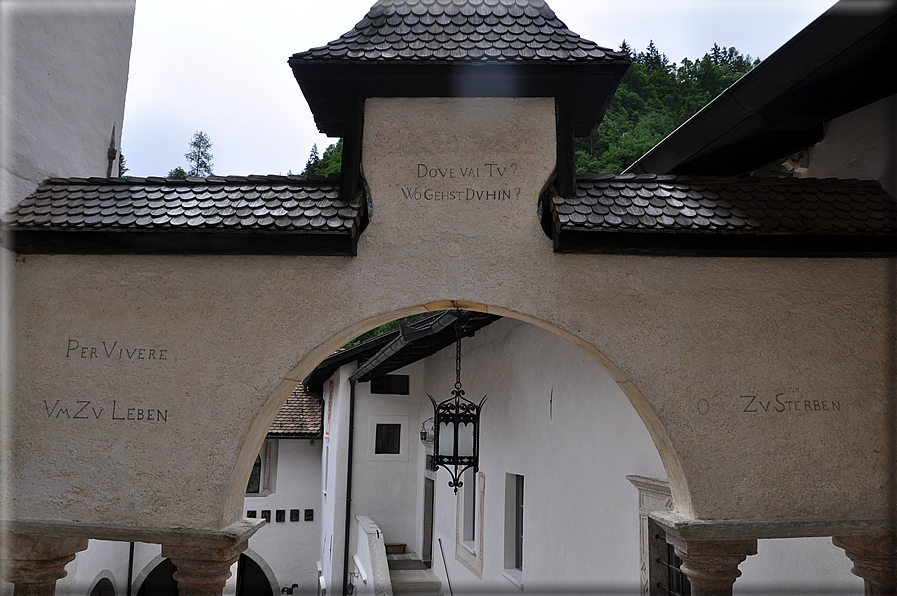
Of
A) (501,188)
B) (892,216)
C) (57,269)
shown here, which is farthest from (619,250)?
(57,269)

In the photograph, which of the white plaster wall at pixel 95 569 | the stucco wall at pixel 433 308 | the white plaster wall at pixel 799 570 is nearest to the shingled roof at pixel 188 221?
the stucco wall at pixel 433 308

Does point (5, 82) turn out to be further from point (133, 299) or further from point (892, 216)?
point (892, 216)

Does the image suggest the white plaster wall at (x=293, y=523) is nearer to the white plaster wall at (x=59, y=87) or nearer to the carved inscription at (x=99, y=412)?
the white plaster wall at (x=59, y=87)

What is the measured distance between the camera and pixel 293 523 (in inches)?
636

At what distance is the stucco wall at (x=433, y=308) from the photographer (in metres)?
3.62

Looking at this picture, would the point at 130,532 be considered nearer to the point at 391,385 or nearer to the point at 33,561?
the point at 33,561

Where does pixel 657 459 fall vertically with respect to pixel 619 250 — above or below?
below

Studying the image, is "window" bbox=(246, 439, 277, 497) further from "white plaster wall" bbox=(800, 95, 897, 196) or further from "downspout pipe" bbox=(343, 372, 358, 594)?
"white plaster wall" bbox=(800, 95, 897, 196)

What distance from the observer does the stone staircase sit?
1152 centimetres

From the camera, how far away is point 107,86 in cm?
538

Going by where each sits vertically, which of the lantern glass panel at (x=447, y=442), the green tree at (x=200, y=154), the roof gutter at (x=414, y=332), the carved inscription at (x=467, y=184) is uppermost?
the green tree at (x=200, y=154)

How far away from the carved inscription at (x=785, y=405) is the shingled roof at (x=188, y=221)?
228 cm

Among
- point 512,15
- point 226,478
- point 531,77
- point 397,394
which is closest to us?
point 226,478

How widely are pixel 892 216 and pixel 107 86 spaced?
541 cm
